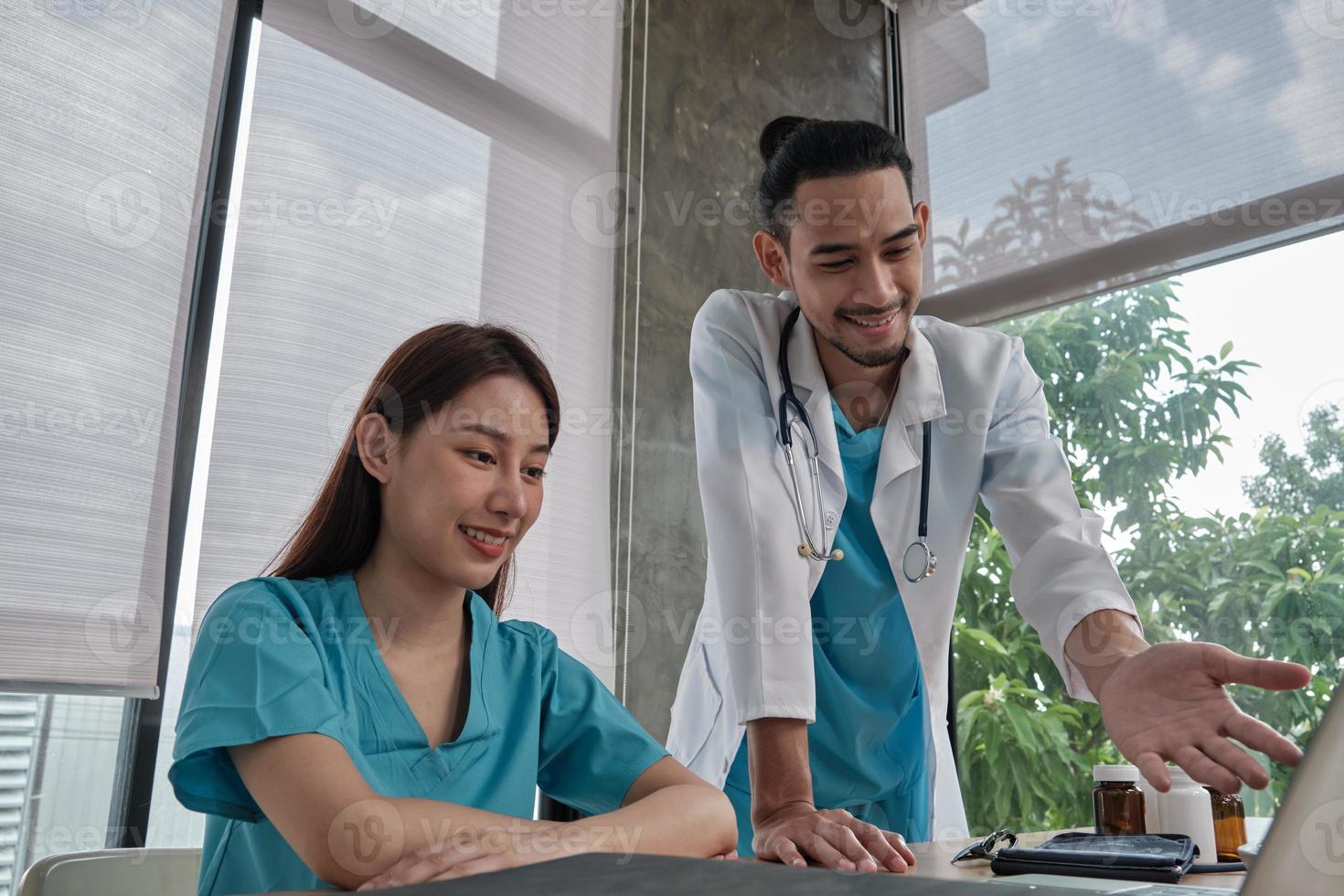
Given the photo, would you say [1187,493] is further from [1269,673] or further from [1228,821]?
[1269,673]

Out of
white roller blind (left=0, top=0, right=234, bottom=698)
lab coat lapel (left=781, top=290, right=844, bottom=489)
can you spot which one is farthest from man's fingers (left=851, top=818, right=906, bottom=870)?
white roller blind (left=0, top=0, right=234, bottom=698)

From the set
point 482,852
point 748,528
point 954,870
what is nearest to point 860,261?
point 748,528

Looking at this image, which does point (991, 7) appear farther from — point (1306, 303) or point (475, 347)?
point (475, 347)

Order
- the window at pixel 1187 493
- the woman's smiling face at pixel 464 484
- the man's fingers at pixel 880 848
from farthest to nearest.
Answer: the window at pixel 1187 493
the woman's smiling face at pixel 464 484
the man's fingers at pixel 880 848

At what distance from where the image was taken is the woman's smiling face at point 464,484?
1.03 m

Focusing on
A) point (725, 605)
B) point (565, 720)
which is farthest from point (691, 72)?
point (565, 720)

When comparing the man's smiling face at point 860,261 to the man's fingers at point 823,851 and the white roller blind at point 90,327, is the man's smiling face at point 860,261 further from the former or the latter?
the white roller blind at point 90,327

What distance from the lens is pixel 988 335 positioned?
145 cm

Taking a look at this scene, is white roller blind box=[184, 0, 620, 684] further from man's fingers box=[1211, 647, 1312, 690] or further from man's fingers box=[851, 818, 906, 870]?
man's fingers box=[1211, 647, 1312, 690]

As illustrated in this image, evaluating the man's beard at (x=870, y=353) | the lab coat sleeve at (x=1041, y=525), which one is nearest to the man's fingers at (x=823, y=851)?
the lab coat sleeve at (x=1041, y=525)

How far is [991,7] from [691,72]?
1030 mm

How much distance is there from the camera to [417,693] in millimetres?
982

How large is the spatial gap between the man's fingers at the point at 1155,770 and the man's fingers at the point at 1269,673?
0.29 ft

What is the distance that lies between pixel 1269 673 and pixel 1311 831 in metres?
0.61
